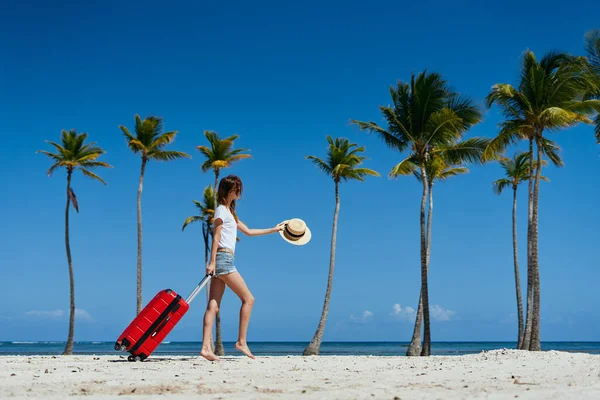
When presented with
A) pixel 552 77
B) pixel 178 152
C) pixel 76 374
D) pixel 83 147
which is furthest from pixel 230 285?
pixel 83 147

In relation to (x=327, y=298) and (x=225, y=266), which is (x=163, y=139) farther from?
(x=225, y=266)

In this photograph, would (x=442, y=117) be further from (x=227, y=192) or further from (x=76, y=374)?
(x=76, y=374)

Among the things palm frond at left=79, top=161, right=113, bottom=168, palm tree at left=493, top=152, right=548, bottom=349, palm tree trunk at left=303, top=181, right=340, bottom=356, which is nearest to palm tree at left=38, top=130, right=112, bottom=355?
palm frond at left=79, top=161, right=113, bottom=168

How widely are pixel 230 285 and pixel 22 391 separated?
10.8 ft

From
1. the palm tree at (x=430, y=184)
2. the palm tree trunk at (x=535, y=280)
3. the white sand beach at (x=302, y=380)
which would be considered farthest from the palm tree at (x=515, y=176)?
the white sand beach at (x=302, y=380)

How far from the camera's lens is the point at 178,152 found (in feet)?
94.4

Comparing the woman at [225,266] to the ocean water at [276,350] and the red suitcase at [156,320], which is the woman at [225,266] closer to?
the red suitcase at [156,320]

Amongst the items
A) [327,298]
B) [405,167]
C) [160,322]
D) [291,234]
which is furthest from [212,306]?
[327,298]

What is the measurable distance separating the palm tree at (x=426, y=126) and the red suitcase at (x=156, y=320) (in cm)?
1536

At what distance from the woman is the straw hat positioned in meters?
0.75

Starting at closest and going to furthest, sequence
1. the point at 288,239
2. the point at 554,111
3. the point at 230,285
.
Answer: the point at 230,285, the point at 288,239, the point at 554,111

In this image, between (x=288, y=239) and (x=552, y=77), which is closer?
(x=288, y=239)

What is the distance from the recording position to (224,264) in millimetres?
8500

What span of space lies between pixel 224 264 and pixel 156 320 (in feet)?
3.77
